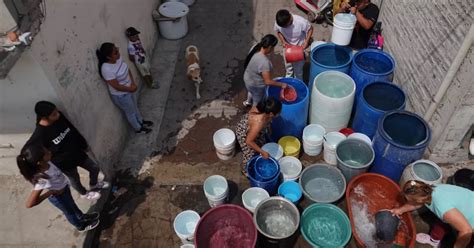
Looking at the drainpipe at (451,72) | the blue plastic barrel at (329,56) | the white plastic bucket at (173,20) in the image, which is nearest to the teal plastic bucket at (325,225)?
the drainpipe at (451,72)

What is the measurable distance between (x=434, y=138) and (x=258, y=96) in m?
2.78

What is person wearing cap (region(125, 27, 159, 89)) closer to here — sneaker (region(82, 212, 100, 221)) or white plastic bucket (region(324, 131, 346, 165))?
sneaker (region(82, 212, 100, 221))

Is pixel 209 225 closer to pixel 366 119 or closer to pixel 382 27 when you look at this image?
pixel 366 119

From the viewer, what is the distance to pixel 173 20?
308 inches

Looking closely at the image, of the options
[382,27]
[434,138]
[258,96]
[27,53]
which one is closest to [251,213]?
[258,96]

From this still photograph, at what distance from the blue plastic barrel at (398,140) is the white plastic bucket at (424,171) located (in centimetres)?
10

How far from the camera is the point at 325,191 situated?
524 cm

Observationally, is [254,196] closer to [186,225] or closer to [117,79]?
[186,225]

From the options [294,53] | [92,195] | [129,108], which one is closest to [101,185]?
[92,195]

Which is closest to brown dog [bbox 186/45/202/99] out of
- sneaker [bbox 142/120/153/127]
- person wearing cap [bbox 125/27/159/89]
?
person wearing cap [bbox 125/27/159/89]

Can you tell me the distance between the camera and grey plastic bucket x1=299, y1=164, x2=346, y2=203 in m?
5.13

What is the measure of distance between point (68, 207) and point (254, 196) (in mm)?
2481

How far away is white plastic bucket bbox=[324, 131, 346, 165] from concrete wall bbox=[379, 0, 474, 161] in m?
1.33

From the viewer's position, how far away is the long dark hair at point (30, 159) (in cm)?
358
